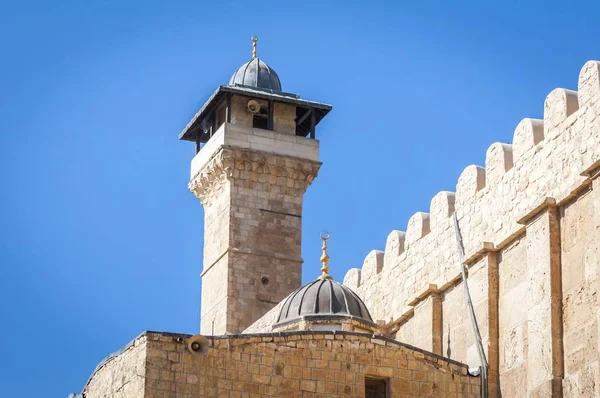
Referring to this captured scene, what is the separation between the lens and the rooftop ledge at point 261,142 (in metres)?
34.2

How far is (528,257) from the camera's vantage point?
23.6 m

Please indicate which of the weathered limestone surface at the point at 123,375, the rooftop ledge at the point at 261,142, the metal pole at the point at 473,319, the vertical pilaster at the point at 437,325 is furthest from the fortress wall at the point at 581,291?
the rooftop ledge at the point at 261,142

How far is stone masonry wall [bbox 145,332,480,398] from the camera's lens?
2205cm

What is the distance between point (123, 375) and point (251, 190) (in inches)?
464

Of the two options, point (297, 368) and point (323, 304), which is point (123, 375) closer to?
point (297, 368)

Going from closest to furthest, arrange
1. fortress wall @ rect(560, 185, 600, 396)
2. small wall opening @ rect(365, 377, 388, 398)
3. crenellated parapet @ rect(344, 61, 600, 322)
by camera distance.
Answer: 1. fortress wall @ rect(560, 185, 600, 396)
2. crenellated parapet @ rect(344, 61, 600, 322)
3. small wall opening @ rect(365, 377, 388, 398)

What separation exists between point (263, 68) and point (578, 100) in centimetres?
1386

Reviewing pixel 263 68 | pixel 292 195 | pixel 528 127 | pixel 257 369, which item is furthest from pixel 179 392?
pixel 263 68

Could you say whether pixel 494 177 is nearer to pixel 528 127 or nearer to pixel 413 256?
pixel 528 127

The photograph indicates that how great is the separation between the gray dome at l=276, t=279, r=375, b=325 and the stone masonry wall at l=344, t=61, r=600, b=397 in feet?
3.85

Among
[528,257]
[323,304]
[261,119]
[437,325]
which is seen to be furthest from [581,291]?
[261,119]

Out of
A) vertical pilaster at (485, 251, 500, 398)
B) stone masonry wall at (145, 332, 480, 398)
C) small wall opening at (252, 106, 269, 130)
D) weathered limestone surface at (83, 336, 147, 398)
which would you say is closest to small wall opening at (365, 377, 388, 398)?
stone masonry wall at (145, 332, 480, 398)

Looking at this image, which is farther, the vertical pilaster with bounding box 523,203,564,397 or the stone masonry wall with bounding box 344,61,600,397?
the vertical pilaster with bounding box 523,203,564,397

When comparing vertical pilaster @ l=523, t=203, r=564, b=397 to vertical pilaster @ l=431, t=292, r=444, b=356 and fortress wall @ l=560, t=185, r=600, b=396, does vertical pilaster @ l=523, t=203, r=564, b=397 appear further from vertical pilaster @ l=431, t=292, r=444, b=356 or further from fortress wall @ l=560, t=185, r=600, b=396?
vertical pilaster @ l=431, t=292, r=444, b=356
